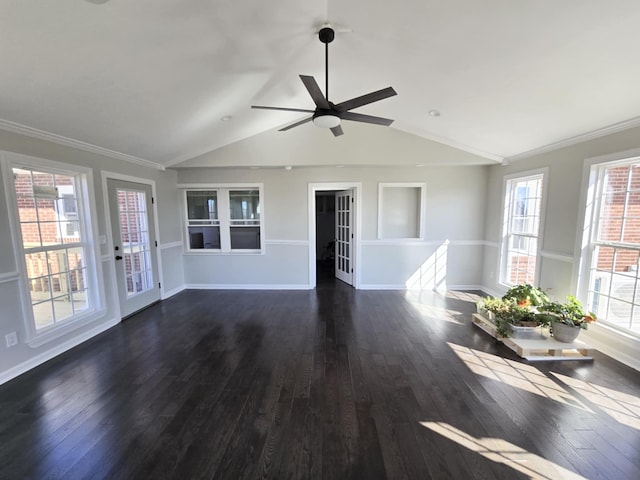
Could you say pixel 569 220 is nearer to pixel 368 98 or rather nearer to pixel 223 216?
pixel 368 98

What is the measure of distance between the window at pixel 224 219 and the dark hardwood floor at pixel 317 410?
2.26 meters

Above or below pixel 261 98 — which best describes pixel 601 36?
below

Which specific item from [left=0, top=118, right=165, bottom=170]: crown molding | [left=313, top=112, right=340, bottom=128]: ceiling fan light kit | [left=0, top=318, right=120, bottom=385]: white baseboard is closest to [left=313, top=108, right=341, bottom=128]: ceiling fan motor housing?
[left=313, top=112, right=340, bottom=128]: ceiling fan light kit

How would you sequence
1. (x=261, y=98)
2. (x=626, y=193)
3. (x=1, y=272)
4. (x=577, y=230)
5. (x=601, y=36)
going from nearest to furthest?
1. (x=601, y=36)
2. (x=1, y=272)
3. (x=626, y=193)
4. (x=577, y=230)
5. (x=261, y=98)

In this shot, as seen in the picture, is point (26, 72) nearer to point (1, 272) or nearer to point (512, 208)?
point (1, 272)

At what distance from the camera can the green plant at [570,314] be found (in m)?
2.93

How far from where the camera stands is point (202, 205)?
545 cm

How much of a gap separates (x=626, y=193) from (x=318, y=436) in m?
3.85

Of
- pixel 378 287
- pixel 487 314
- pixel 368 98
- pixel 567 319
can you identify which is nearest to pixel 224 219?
pixel 378 287

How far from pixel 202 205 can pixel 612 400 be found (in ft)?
19.9

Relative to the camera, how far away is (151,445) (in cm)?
179

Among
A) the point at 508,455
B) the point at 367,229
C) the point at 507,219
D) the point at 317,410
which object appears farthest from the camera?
the point at 367,229

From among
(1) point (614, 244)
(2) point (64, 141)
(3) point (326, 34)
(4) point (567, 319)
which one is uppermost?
(3) point (326, 34)

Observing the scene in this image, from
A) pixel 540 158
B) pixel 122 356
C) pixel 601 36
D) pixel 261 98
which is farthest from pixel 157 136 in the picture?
pixel 540 158
